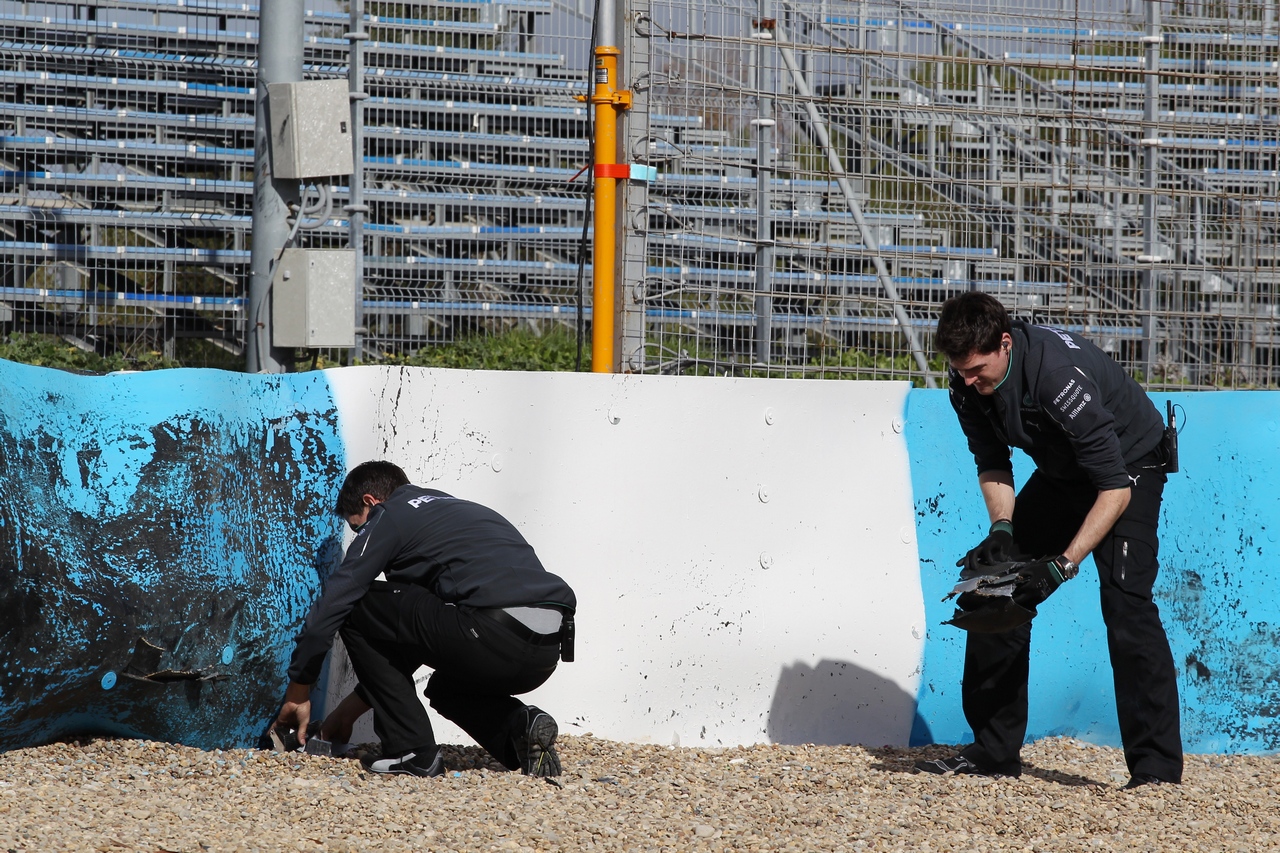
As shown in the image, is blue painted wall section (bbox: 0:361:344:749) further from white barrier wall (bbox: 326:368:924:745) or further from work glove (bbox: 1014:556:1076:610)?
work glove (bbox: 1014:556:1076:610)

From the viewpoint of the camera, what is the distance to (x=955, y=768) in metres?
4.29

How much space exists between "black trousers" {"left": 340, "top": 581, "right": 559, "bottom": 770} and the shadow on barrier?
3.72 ft

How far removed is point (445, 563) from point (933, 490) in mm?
2016

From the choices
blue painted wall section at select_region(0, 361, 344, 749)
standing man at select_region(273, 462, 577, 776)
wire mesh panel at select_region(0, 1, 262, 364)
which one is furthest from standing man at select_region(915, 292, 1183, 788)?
wire mesh panel at select_region(0, 1, 262, 364)

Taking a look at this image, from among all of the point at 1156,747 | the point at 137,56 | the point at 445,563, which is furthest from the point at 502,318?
the point at 1156,747

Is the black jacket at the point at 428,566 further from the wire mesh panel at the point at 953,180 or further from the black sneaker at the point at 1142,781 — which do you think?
the black sneaker at the point at 1142,781

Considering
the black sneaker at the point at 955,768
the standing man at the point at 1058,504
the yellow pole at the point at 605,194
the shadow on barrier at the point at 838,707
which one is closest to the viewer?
the standing man at the point at 1058,504

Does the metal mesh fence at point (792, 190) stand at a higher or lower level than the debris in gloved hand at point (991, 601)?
higher

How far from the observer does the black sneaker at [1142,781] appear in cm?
409

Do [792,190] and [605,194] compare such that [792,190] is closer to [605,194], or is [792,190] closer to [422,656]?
[605,194]

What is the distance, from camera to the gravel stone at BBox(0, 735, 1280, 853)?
3.29 meters

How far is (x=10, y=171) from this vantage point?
Result: 25.7 feet

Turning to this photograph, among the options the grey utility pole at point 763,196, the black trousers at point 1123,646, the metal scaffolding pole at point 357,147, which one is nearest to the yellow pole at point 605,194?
the grey utility pole at point 763,196

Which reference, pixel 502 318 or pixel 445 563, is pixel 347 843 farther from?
pixel 502 318
